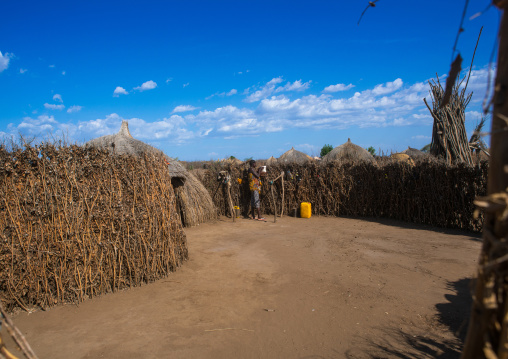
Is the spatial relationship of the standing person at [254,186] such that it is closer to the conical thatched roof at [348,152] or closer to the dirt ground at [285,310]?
the dirt ground at [285,310]

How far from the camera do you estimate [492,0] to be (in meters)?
1.42

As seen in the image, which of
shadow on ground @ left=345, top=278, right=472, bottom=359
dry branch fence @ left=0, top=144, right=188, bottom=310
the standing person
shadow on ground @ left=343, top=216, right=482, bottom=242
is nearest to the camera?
shadow on ground @ left=345, top=278, right=472, bottom=359

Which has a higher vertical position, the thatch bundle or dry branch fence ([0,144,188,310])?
the thatch bundle

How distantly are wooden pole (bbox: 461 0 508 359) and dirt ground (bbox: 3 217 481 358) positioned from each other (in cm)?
212

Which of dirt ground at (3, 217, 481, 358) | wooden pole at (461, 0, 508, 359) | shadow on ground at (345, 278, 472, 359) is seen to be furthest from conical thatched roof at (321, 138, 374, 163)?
wooden pole at (461, 0, 508, 359)

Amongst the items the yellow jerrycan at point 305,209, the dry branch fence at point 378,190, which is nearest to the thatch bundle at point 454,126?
the dry branch fence at point 378,190

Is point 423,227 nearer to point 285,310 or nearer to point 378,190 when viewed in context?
point 378,190

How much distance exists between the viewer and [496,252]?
126cm

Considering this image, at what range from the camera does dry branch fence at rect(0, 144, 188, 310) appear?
422cm

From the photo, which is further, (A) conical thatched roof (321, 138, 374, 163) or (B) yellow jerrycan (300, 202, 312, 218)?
(A) conical thatched roof (321, 138, 374, 163)

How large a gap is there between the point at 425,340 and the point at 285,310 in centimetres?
166

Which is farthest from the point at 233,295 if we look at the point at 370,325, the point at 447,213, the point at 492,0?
the point at 447,213

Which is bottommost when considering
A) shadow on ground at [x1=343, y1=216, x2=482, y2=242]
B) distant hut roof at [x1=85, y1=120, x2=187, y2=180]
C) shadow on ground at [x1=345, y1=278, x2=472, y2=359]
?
shadow on ground at [x1=345, y1=278, x2=472, y2=359]

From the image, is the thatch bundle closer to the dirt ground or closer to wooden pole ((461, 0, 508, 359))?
the dirt ground
